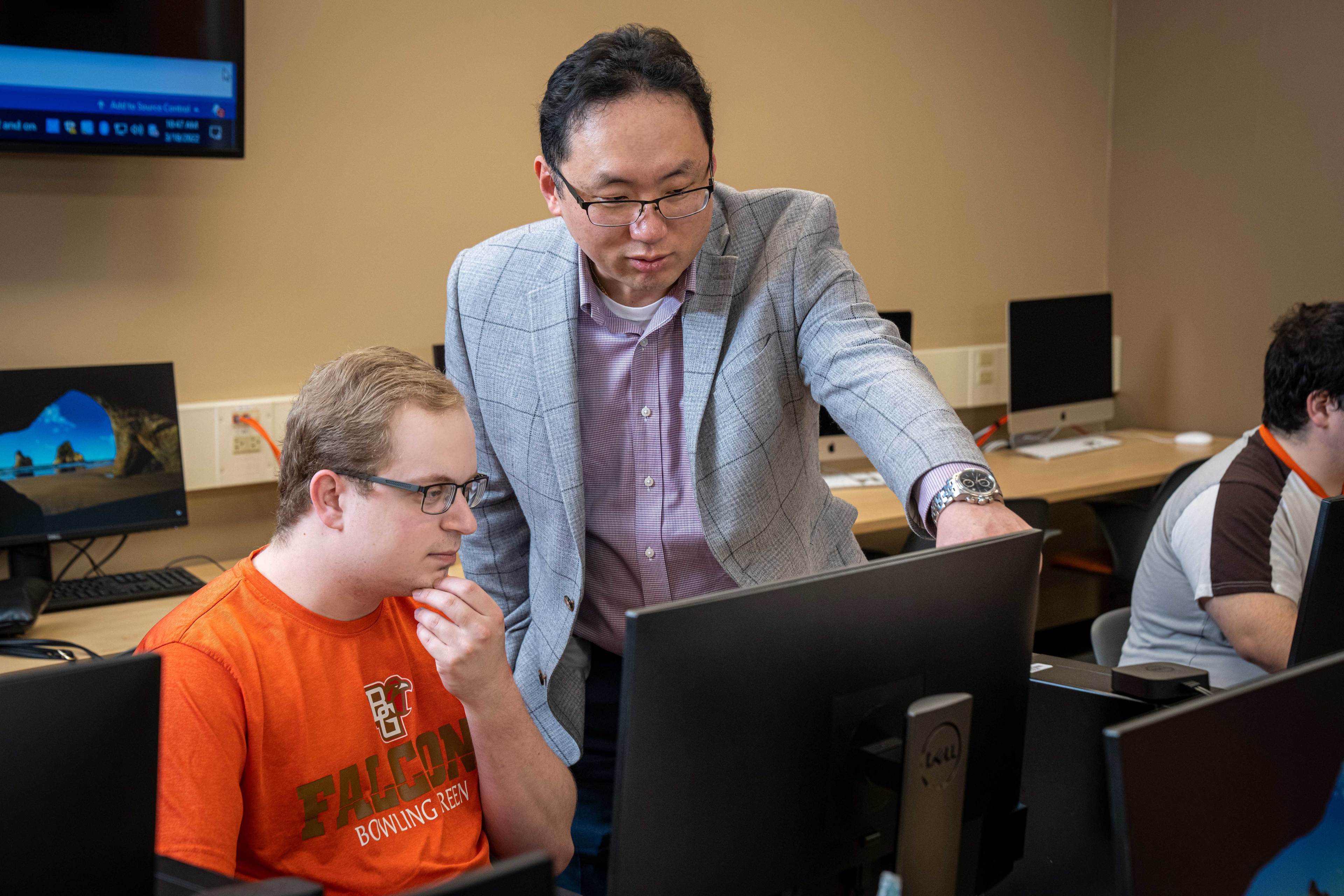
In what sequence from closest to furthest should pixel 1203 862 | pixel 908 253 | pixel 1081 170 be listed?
pixel 1203 862
pixel 908 253
pixel 1081 170

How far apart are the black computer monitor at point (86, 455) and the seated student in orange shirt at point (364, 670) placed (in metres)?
1.40

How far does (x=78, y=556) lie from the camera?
259cm

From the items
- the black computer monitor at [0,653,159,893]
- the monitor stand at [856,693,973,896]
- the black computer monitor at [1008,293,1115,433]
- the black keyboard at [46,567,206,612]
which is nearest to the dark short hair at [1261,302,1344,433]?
the monitor stand at [856,693,973,896]

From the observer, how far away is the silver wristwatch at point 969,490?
3.72ft

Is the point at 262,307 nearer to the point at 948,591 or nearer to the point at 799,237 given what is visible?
the point at 799,237

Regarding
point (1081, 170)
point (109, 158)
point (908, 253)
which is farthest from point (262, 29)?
point (1081, 170)

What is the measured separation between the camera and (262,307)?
2760 mm

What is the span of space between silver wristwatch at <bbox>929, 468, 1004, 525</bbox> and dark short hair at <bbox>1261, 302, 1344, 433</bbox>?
108 cm

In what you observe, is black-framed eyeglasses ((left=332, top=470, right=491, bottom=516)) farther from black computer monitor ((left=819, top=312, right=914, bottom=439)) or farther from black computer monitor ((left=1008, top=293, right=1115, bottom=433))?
black computer monitor ((left=1008, top=293, right=1115, bottom=433))

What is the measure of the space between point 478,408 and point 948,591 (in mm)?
817

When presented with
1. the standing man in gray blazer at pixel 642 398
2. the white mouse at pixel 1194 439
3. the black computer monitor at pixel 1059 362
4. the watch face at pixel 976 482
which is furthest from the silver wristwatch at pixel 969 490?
the white mouse at pixel 1194 439

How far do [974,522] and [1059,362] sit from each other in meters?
3.09

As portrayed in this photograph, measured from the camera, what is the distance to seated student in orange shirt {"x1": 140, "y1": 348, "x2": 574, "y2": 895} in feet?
3.80

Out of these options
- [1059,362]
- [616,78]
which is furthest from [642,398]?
[1059,362]
